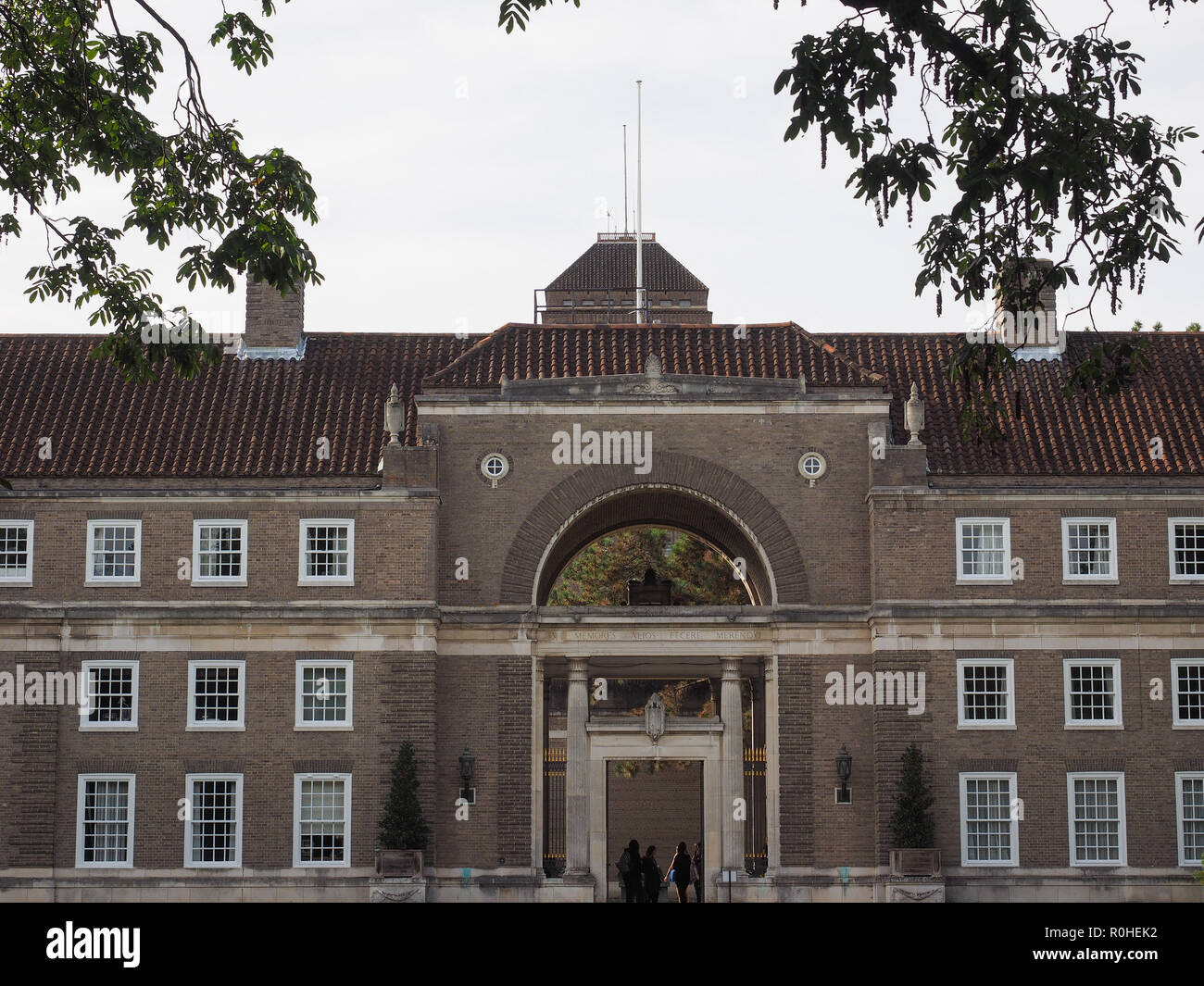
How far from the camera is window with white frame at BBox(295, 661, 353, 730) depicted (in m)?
40.6

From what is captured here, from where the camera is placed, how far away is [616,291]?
92000mm

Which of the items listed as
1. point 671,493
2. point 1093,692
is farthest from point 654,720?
point 1093,692

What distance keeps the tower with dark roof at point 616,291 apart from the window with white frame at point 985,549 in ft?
162

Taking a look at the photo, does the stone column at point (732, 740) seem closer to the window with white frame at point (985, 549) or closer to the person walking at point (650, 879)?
the person walking at point (650, 879)

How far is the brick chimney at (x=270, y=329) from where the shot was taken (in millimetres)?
45562

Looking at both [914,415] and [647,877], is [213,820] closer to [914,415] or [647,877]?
[647,877]

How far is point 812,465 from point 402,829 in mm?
13122

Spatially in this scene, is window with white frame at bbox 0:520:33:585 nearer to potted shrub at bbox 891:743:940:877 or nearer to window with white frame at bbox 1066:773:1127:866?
potted shrub at bbox 891:743:940:877

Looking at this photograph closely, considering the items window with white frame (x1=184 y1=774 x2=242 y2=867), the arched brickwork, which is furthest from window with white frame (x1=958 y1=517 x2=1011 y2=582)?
window with white frame (x1=184 y1=774 x2=242 y2=867)

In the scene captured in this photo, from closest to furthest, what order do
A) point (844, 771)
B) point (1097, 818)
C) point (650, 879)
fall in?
1. point (1097, 818)
2. point (844, 771)
3. point (650, 879)

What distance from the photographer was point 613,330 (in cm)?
4491

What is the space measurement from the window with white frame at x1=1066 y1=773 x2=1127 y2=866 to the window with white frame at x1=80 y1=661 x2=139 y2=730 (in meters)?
22.0

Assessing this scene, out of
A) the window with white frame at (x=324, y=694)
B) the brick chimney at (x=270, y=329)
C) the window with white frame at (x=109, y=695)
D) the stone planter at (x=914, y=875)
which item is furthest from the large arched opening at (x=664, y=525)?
the window with white frame at (x=109, y=695)
